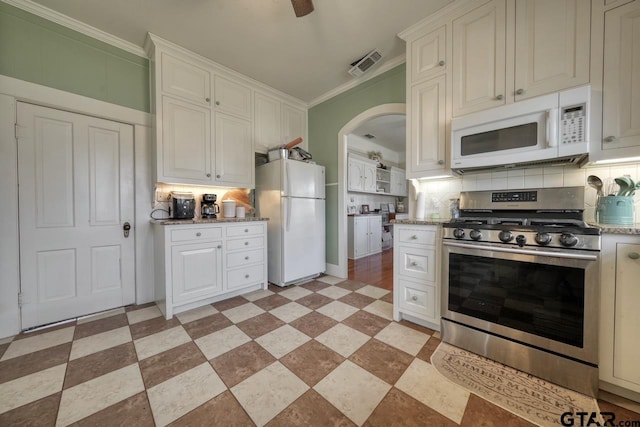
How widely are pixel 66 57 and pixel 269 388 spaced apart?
3343mm

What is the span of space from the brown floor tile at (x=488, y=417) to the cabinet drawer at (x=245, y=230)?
7.82 feet

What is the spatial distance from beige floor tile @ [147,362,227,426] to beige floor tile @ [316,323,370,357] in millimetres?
771

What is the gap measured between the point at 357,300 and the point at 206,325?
1.55 metres

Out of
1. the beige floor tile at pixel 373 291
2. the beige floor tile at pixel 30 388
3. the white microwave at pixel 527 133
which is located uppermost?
the white microwave at pixel 527 133

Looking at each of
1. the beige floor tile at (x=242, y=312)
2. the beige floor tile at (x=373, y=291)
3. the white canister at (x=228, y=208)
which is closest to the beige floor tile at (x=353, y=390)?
the beige floor tile at (x=242, y=312)

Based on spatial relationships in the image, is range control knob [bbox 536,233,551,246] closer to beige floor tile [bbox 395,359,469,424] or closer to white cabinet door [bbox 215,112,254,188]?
beige floor tile [bbox 395,359,469,424]

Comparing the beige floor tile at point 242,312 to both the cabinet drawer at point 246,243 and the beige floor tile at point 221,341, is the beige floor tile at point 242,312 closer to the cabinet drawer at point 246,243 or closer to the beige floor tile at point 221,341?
the beige floor tile at point 221,341

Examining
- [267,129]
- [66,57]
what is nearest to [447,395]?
[267,129]

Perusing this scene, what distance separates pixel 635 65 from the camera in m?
1.34

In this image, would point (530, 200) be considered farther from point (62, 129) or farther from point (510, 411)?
point (62, 129)

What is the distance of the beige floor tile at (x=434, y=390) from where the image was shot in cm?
120

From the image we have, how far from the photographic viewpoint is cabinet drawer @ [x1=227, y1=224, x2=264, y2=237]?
8.55 ft

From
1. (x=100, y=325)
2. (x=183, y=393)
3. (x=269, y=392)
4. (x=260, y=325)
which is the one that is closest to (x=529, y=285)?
(x=269, y=392)

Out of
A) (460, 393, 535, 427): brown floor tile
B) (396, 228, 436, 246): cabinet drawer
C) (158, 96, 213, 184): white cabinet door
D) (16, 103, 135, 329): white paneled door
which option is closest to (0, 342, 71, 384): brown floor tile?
(16, 103, 135, 329): white paneled door
